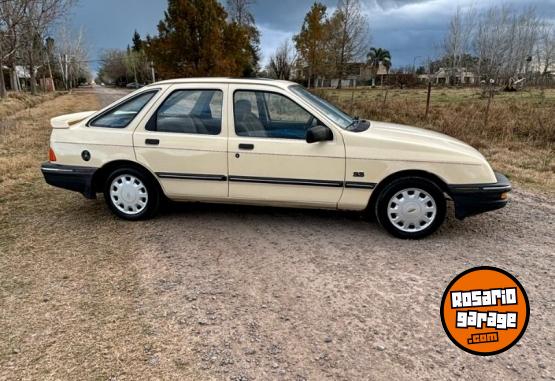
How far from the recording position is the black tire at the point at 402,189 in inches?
156

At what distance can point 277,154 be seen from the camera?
4082 millimetres

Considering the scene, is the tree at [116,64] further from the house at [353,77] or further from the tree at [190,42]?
the tree at [190,42]

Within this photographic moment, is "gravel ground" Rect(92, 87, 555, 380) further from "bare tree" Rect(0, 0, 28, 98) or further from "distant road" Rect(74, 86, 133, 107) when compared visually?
"bare tree" Rect(0, 0, 28, 98)

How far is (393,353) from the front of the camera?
243cm

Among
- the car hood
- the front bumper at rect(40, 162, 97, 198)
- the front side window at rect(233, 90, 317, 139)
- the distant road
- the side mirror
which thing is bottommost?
the front bumper at rect(40, 162, 97, 198)

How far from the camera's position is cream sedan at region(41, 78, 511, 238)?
13.0 feet

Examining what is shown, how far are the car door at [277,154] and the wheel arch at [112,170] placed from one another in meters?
0.94

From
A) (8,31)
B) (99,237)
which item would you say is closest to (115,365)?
(99,237)

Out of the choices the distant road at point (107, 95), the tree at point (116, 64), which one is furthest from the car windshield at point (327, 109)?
the tree at point (116, 64)

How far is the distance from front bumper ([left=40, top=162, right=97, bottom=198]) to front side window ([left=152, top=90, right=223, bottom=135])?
943 mm

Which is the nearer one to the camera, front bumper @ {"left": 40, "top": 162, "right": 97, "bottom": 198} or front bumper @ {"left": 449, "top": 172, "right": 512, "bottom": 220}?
front bumper @ {"left": 449, "top": 172, "right": 512, "bottom": 220}

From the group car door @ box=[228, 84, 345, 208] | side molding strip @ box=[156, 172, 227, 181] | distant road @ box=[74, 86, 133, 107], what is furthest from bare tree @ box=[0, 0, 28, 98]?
car door @ box=[228, 84, 345, 208]

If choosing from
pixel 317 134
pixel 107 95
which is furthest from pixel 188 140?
pixel 107 95

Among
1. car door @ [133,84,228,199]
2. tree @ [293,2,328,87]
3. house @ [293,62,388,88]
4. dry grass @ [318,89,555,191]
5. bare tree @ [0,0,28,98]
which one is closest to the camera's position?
car door @ [133,84,228,199]
